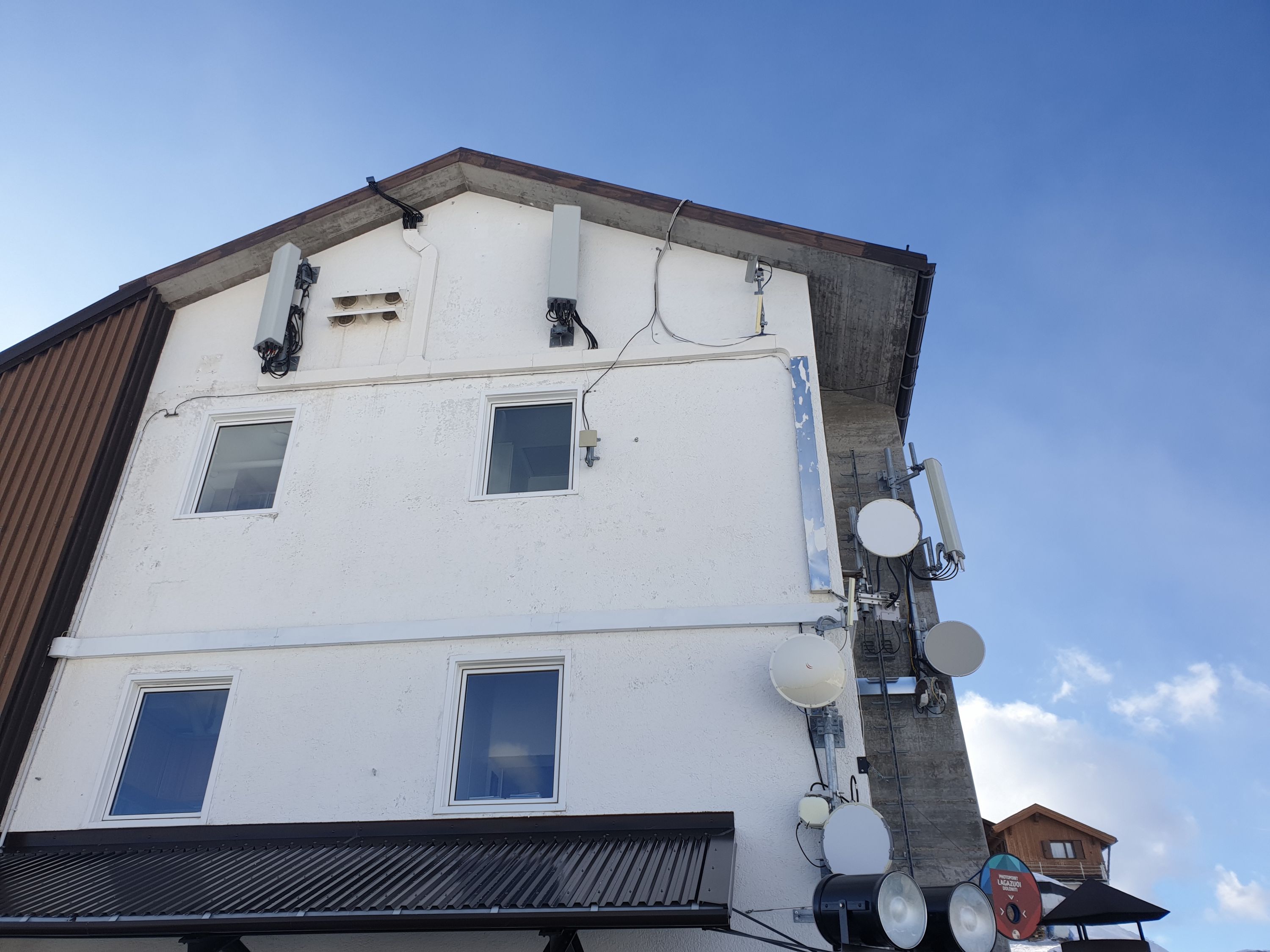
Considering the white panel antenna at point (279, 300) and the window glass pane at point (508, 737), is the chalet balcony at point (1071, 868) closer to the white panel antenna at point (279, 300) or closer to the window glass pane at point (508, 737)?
the window glass pane at point (508, 737)

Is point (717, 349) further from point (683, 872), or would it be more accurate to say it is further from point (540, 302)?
point (683, 872)

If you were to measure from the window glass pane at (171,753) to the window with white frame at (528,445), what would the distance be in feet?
10.2

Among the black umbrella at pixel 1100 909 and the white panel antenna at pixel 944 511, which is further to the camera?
the white panel antenna at pixel 944 511

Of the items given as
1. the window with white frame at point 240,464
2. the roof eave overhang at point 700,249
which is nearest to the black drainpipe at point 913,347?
the roof eave overhang at point 700,249

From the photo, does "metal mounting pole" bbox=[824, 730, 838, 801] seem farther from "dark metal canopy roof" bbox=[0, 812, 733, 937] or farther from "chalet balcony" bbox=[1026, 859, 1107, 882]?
"chalet balcony" bbox=[1026, 859, 1107, 882]

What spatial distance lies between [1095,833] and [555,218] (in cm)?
2376

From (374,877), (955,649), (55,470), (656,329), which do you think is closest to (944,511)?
(955,649)

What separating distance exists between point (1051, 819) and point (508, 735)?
22.9 m

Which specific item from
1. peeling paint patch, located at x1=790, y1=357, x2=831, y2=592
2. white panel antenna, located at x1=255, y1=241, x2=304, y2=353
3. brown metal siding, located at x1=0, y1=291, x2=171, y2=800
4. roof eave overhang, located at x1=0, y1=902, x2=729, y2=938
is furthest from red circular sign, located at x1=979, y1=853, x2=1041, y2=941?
white panel antenna, located at x1=255, y1=241, x2=304, y2=353

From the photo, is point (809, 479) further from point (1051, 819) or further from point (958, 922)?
point (1051, 819)

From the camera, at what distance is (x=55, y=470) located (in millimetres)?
8945

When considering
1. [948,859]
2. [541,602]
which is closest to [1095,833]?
[948,859]

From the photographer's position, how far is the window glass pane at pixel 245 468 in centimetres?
910

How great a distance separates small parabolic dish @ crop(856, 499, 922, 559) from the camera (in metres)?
8.25
